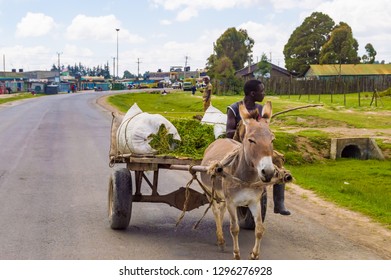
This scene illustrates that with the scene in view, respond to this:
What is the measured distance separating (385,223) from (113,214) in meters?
4.62

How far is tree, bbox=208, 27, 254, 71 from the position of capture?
87188mm

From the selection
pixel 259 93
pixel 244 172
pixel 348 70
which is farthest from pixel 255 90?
pixel 348 70

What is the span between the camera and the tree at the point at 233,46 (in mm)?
87188

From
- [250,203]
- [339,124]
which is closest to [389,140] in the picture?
[339,124]

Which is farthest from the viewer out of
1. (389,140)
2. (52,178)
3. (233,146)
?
(389,140)

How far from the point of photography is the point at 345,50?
236 feet

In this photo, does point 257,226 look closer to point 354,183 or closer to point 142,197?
point 142,197

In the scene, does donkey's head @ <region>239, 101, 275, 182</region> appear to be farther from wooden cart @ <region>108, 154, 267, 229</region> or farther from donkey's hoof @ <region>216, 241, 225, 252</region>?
wooden cart @ <region>108, 154, 267, 229</region>

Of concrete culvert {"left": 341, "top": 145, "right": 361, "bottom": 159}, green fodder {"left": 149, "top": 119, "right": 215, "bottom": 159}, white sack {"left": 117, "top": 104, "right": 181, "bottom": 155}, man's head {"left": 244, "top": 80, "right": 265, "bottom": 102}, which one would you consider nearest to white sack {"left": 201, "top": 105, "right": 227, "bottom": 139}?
green fodder {"left": 149, "top": 119, "right": 215, "bottom": 159}

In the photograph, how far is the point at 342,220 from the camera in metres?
10.1

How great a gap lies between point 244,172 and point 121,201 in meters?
2.66

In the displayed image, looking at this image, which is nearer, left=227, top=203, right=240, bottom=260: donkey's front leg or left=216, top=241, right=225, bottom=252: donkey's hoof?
left=227, top=203, right=240, bottom=260: donkey's front leg

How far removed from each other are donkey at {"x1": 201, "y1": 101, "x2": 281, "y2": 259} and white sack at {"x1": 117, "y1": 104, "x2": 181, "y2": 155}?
1.30 metres

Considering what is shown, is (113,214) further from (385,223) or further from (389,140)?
(389,140)
